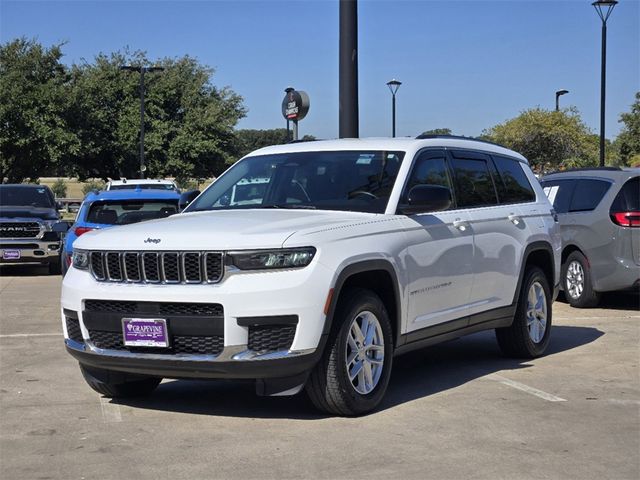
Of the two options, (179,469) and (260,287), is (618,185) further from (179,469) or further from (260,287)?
(179,469)

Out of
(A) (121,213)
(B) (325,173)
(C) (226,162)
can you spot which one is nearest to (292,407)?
(B) (325,173)

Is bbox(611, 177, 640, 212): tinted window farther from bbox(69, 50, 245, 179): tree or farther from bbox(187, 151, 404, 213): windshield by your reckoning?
bbox(69, 50, 245, 179): tree

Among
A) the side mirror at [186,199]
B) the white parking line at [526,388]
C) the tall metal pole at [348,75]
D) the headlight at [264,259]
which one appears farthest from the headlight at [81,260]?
the tall metal pole at [348,75]

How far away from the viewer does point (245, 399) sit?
22.8ft

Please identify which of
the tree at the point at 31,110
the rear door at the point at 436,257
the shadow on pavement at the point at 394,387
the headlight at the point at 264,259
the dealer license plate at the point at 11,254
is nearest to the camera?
the headlight at the point at 264,259

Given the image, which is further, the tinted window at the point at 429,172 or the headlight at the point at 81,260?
the tinted window at the point at 429,172

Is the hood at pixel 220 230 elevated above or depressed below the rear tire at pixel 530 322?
above

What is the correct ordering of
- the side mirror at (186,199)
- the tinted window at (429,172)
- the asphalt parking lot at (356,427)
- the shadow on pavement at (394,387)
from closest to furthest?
the asphalt parking lot at (356,427)
the shadow on pavement at (394,387)
the tinted window at (429,172)
the side mirror at (186,199)

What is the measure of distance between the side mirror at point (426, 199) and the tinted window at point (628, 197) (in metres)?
5.75

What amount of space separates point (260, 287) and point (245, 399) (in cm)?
154

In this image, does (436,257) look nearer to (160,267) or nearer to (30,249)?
(160,267)

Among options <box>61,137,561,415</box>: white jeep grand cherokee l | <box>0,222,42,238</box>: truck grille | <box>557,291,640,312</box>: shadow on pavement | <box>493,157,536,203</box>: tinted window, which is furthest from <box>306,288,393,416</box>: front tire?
<box>0,222,42,238</box>: truck grille

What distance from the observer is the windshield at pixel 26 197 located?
20281mm

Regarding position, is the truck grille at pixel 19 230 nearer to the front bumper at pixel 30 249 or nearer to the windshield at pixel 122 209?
the front bumper at pixel 30 249
